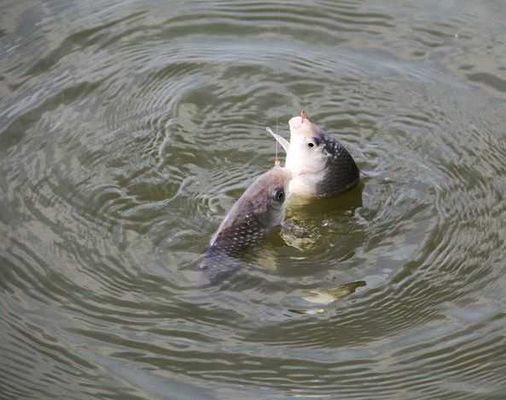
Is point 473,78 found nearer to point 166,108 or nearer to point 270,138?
point 270,138

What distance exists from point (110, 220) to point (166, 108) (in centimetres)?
107

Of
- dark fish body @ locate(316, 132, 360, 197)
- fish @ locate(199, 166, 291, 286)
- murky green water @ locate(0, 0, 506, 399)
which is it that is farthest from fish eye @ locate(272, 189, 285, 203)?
dark fish body @ locate(316, 132, 360, 197)

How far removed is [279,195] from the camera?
4895 mm

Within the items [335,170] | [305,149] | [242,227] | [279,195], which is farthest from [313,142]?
[242,227]

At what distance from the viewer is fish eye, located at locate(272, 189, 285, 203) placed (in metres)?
4.87

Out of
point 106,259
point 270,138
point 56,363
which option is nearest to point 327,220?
point 270,138

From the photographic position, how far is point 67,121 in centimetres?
595

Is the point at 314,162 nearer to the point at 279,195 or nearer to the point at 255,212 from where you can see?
the point at 279,195

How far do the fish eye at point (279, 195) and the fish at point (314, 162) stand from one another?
0.29 metres

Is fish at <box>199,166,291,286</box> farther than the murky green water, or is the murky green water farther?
fish at <box>199,166,291,286</box>

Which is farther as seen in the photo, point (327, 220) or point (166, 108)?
point (166, 108)

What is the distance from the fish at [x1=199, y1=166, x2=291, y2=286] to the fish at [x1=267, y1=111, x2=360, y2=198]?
0.28 m

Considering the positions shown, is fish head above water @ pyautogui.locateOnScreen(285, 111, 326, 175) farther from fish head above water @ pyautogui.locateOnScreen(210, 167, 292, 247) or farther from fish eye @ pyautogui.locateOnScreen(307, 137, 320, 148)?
fish head above water @ pyautogui.locateOnScreen(210, 167, 292, 247)

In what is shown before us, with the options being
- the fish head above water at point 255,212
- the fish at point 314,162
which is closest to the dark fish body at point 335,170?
the fish at point 314,162
